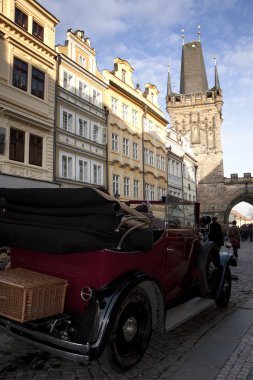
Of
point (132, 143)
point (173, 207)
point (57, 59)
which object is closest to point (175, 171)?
point (132, 143)

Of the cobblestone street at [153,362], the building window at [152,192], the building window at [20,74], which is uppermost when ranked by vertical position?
the building window at [20,74]

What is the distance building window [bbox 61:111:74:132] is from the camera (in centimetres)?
1931

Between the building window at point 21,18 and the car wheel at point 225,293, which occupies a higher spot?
the building window at point 21,18

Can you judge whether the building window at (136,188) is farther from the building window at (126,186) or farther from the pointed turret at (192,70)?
the pointed turret at (192,70)

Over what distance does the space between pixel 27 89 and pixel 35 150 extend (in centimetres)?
289

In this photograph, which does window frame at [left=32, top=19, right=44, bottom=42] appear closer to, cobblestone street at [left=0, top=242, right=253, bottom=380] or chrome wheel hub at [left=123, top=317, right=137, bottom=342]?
cobblestone street at [left=0, top=242, right=253, bottom=380]

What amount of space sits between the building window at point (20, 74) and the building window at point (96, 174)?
6930mm

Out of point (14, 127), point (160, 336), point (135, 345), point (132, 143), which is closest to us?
point (135, 345)

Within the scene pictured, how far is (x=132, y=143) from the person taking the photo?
2670 centimetres

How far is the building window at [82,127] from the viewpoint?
808 inches

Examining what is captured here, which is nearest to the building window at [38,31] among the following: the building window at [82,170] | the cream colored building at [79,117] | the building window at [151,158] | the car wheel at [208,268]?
the cream colored building at [79,117]

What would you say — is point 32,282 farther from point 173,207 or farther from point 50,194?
point 173,207

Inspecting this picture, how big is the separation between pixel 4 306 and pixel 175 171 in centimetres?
3368

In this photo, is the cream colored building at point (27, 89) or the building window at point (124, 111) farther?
Result: the building window at point (124, 111)
